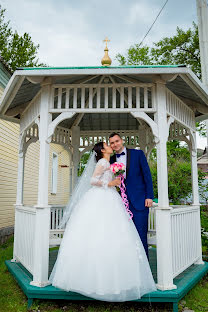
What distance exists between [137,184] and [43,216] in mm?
1413

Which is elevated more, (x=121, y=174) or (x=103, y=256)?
(x=121, y=174)

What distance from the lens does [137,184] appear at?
3926mm

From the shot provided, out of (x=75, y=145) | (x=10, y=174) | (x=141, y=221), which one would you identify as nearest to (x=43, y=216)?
(x=141, y=221)

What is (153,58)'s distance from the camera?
2216cm

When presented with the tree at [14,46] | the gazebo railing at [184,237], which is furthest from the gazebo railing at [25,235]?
the tree at [14,46]

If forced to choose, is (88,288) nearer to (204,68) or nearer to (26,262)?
(26,262)

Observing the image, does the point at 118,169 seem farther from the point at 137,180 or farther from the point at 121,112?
the point at 121,112

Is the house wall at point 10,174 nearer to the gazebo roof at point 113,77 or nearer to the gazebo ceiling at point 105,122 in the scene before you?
the gazebo ceiling at point 105,122

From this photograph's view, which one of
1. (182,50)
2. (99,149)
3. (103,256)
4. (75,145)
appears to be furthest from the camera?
(182,50)

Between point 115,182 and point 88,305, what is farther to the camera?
point 115,182

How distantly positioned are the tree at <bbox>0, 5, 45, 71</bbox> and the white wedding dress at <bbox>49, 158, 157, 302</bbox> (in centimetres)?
1630

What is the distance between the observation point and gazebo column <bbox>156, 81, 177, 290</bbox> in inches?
142

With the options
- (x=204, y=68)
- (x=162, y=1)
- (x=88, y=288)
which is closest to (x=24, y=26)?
(x=162, y=1)

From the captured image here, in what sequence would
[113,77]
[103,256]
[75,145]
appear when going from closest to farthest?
[103,256], [113,77], [75,145]
